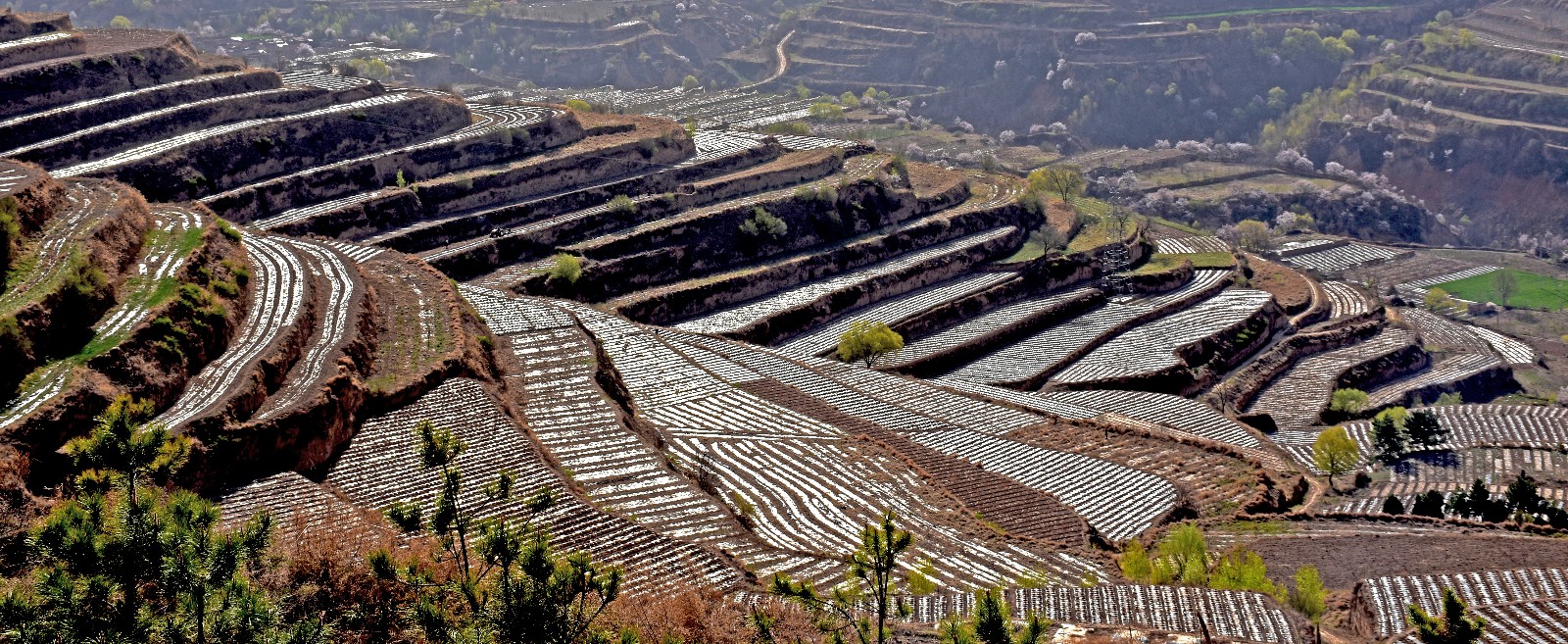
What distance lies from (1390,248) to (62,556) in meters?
113

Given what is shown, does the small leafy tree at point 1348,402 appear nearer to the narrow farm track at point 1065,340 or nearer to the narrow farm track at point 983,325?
the narrow farm track at point 1065,340

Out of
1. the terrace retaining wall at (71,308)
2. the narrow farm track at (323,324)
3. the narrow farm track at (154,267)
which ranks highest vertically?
the terrace retaining wall at (71,308)

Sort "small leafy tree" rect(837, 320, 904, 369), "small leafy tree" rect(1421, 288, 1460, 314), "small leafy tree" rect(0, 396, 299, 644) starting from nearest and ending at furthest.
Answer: "small leafy tree" rect(0, 396, 299, 644), "small leafy tree" rect(837, 320, 904, 369), "small leafy tree" rect(1421, 288, 1460, 314)

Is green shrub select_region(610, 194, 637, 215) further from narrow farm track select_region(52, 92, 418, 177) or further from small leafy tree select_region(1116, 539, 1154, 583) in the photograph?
small leafy tree select_region(1116, 539, 1154, 583)

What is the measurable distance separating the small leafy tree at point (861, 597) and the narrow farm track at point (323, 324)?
42.6 feet

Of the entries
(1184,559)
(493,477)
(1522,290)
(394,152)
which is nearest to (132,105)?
(394,152)

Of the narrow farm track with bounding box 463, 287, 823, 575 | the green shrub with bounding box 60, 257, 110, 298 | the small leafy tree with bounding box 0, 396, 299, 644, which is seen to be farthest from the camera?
the green shrub with bounding box 60, 257, 110, 298

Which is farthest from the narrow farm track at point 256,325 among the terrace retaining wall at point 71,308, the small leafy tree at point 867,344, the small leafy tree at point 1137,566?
the small leafy tree at point 867,344

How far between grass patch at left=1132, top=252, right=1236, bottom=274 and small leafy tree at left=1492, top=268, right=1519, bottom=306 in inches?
1181

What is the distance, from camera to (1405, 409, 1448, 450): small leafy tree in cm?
5062

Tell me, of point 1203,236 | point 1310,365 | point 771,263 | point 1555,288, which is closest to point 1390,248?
point 1555,288

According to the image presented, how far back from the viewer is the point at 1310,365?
6912cm

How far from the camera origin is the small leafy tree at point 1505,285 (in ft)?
326

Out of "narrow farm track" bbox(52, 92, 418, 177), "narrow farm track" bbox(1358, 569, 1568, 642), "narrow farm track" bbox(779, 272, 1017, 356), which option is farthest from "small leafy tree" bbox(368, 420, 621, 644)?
"narrow farm track" bbox(52, 92, 418, 177)
